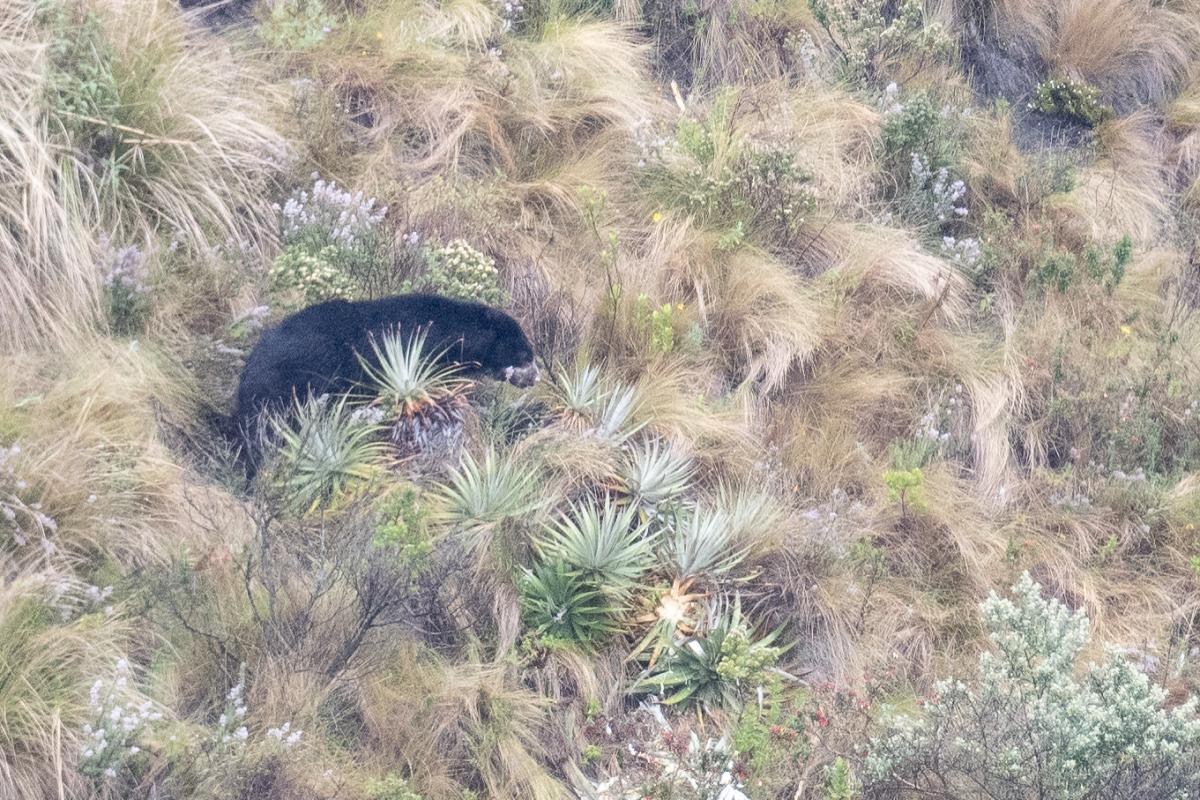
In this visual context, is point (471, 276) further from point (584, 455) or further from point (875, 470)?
point (875, 470)

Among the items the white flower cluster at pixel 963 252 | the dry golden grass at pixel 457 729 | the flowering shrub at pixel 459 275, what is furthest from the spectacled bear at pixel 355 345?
the white flower cluster at pixel 963 252

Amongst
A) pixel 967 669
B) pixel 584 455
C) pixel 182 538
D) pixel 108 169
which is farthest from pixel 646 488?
pixel 108 169

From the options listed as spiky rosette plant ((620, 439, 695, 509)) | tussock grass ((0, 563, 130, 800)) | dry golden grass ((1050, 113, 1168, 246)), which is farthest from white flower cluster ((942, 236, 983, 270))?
tussock grass ((0, 563, 130, 800))

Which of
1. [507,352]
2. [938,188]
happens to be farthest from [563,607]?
[938,188]

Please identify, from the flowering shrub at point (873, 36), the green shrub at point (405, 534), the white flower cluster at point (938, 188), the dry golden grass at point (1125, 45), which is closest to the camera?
the green shrub at point (405, 534)

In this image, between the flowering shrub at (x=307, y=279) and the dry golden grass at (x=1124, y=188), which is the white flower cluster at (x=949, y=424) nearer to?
the dry golden grass at (x=1124, y=188)

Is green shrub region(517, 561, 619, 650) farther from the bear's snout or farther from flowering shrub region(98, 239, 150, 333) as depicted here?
flowering shrub region(98, 239, 150, 333)
